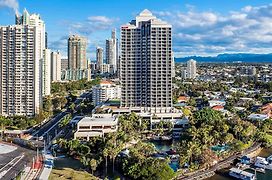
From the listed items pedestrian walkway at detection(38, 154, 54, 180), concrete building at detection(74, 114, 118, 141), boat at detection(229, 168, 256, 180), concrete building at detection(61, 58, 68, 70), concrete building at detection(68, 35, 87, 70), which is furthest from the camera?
concrete building at detection(61, 58, 68, 70)

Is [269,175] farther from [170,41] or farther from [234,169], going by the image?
[170,41]

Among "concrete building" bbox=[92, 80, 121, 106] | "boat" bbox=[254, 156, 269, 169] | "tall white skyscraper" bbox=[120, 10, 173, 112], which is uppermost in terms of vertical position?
"tall white skyscraper" bbox=[120, 10, 173, 112]

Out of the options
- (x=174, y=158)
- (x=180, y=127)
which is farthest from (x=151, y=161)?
(x=180, y=127)

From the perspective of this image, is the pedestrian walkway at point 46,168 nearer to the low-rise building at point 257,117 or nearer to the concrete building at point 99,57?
the low-rise building at point 257,117

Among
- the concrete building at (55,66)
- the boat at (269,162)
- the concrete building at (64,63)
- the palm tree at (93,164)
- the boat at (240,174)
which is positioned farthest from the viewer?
the concrete building at (64,63)

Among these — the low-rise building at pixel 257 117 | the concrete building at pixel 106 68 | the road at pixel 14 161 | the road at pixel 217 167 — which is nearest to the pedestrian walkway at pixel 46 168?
the road at pixel 14 161

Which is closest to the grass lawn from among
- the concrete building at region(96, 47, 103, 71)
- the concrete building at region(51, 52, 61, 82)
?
the concrete building at region(51, 52, 61, 82)

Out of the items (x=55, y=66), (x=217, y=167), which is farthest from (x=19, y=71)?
(x=55, y=66)

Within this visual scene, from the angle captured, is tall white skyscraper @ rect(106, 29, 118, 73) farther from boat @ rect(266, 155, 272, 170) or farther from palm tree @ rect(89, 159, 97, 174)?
palm tree @ rect(89, 159, 97, 174)
